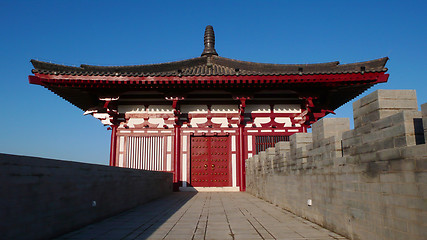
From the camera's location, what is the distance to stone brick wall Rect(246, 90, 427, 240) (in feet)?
9.55

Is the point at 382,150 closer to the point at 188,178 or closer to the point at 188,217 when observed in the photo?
the point at 188,217

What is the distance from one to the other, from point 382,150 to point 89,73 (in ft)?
34.6

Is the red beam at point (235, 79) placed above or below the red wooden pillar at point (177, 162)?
above

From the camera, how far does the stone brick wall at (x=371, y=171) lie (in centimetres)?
291

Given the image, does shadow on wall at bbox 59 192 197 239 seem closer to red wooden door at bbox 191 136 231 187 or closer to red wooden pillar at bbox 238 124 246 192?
red wooden door at bbox 191 136 231 187

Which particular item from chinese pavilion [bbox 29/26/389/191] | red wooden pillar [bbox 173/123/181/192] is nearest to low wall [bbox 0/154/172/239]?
red wooden pillar [bbox 173/123/181/192]

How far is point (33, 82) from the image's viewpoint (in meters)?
11.4

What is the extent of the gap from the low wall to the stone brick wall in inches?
156

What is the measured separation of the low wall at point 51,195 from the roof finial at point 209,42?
38.1 feet

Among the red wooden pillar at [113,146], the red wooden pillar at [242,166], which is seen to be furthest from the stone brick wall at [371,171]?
the red wooden pillar at [113,146]

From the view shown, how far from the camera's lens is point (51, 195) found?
4.14 meters

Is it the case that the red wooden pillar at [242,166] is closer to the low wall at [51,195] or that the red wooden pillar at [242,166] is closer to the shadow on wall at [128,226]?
the shadow on wall at [128,226]

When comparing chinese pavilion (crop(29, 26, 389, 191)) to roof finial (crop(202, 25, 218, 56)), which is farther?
roof finial (crop(202, 25, 218, 56))

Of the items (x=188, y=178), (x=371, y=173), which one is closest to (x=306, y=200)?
(x=371, y=173)
